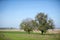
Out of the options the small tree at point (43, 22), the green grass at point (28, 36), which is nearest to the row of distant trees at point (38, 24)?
the small tree at point (43, 22)

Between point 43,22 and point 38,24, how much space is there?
133 millimetres

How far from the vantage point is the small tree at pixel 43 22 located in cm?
272

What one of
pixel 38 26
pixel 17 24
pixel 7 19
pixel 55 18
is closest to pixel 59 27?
pixel 55 18

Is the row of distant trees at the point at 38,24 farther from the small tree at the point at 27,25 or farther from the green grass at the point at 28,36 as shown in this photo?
the green grass at the point at 28,36

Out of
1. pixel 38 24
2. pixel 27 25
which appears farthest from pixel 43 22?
pixel 27 25

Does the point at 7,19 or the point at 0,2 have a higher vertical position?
the point at 0,2

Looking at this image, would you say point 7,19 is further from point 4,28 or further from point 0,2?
point 0,2

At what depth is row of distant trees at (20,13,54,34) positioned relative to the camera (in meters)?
2.73

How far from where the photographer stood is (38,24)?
2766 mm

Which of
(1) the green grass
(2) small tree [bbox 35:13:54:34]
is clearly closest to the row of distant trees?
(2) small tree [bbox 35:13:54:34]

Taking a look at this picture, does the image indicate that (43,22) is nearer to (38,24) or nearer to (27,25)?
(38,24)

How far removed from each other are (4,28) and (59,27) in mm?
1345

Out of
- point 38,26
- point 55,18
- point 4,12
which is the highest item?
point 4,12

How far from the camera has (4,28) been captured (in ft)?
9.05
